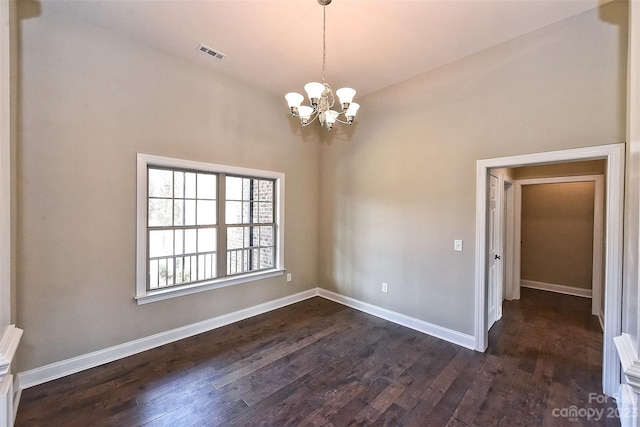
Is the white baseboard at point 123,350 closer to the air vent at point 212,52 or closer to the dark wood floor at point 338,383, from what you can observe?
the dark wood floor at point 338,383

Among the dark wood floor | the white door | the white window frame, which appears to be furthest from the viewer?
the white door

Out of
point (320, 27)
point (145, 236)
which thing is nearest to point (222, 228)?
point (145, 236)

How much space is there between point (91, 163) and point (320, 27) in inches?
101

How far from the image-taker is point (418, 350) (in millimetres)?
2893

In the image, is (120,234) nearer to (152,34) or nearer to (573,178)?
(152,34)

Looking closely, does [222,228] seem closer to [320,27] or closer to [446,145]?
[320,27]

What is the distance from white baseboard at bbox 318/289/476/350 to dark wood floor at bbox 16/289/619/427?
113 millimetres

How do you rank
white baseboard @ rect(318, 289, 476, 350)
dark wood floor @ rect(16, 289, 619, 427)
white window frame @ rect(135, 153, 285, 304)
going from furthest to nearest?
white baseboard @ rect(318, 289, 476, 350), white window frame @ rect(135, 153, 285, 304), dark wood floor @ rect(16, 289, 619, 427)

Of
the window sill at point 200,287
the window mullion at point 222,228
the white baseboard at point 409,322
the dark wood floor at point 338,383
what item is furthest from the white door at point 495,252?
the window mullion at point 222,228

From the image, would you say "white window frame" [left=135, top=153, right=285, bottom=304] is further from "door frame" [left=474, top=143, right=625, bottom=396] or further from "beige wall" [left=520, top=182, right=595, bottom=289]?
"beige wall" [left=520, top=182, right=595, bottom=289]

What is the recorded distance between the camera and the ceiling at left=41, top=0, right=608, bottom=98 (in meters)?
2.24

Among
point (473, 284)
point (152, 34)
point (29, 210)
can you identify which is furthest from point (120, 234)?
point (473, 284)

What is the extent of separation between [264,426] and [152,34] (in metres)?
3.69

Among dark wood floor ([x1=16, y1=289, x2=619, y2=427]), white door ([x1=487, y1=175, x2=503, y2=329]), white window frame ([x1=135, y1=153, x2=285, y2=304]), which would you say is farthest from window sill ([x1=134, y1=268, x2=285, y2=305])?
white door ([x1=487, y1=175, x2=503, y2=329])
